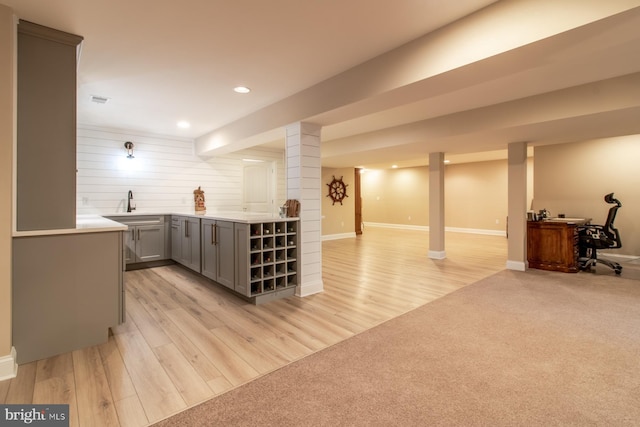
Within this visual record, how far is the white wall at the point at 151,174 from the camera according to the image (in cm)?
514

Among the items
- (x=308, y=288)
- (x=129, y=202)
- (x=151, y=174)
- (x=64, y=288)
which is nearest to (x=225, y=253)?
(x=308, y=288)

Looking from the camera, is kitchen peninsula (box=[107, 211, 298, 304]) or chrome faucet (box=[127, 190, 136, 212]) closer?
kitchen peninsula (box=[107, 211, 298, 304])

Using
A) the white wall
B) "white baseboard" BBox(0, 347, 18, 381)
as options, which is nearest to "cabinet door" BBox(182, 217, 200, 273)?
the white wall

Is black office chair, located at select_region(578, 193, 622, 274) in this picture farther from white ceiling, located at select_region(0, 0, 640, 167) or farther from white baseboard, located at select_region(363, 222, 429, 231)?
white baseboard, located at select_region(363, 222, 429, 231)

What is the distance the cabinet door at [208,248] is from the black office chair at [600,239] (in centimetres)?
583

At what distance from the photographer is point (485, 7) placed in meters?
2.06

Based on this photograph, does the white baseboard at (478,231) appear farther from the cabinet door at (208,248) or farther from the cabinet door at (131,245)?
the cabinet door at (131,245)

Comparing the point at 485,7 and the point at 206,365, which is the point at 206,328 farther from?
the point at 485,7

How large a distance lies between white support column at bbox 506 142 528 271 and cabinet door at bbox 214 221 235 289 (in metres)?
4.57

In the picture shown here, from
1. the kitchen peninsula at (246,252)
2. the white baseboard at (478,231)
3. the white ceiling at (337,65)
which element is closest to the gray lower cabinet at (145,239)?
the kitchen peninsula at (246,252)

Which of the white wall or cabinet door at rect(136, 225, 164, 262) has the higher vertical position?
the white wall

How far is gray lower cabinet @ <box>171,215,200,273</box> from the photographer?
14.9 feet

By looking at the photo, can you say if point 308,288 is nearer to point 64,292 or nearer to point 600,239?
point 64,292

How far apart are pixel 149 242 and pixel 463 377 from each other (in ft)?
16.6
